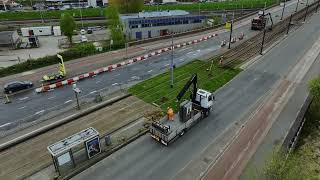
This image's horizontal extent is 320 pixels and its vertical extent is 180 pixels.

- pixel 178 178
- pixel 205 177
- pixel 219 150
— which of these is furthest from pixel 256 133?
pixel 178 178

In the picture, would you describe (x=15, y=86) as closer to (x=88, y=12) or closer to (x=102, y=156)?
(x=102, y=156)

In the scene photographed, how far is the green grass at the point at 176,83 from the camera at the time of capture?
36.8m

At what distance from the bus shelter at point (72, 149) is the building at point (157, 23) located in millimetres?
49547

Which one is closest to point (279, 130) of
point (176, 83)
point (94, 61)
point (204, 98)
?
point (204, 98)

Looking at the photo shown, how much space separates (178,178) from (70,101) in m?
19.5

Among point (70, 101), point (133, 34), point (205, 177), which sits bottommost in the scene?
point (205, 177)

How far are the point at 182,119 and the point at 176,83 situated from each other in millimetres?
12662

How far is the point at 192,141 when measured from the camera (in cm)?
2894

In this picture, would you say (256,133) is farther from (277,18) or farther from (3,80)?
(277,18)

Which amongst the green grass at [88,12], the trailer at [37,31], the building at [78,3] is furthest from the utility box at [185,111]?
the building at [78,3]

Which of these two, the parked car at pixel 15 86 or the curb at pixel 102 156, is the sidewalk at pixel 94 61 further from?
the curb at pixel 102 156

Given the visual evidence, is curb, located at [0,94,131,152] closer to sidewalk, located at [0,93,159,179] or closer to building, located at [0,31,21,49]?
sidewalk, located at [0,93,159,179]

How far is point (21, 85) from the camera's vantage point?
4006 centimetres

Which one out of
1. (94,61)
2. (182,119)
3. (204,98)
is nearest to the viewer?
(182,119)
